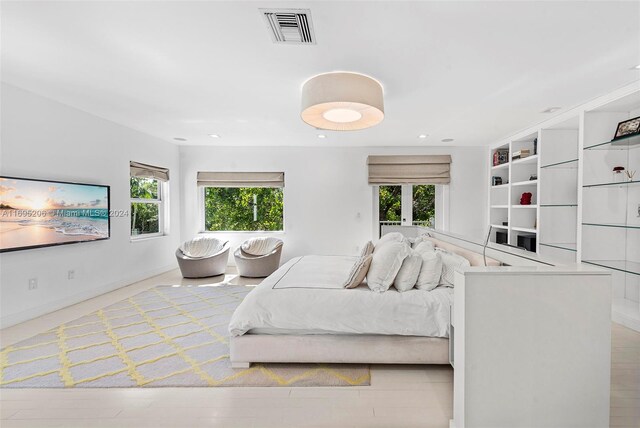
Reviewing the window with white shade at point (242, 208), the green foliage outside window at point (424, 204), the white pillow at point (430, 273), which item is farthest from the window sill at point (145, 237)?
the green foliage outside window at point (424, 204)

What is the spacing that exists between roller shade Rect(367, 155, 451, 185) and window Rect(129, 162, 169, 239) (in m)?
3.79

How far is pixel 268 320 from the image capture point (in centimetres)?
216

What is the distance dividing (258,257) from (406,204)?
299 cm

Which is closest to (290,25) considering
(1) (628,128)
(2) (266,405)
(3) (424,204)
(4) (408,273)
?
(4) (408,273)

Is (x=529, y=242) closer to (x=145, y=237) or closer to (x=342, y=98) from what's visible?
(x=342, y=98)

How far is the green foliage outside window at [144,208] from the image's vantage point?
4.80 m

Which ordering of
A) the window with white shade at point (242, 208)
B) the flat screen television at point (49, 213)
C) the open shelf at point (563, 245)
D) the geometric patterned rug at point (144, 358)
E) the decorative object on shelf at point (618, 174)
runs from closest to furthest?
the geometric patterned rug at point (144, 358)
the flat screen television at point (49, 213)
the decorative object on shelf at point (618, 174)
the open shelf at point (563, 245)
the window with white shade at point (242, 208)

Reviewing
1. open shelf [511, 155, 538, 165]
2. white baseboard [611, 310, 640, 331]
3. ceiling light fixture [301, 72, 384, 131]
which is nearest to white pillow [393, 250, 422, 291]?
ceiling light fixture [301, 72, 384, 131]

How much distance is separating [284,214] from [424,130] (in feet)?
9.55

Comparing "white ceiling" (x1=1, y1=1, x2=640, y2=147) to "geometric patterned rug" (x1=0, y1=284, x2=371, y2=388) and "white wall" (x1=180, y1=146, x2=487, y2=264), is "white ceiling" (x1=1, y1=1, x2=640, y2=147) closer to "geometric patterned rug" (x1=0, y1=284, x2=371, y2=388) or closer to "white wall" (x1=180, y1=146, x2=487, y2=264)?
"white wall" (x1=180, y1=146, x2=487, y2=264)

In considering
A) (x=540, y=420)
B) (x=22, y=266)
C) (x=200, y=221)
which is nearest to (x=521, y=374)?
(x=540, y=420)

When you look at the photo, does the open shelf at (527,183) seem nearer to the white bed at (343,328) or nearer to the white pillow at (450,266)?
the white pillow at (450,266)

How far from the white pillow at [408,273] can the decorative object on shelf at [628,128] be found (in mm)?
2567

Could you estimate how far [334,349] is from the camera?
217cm
